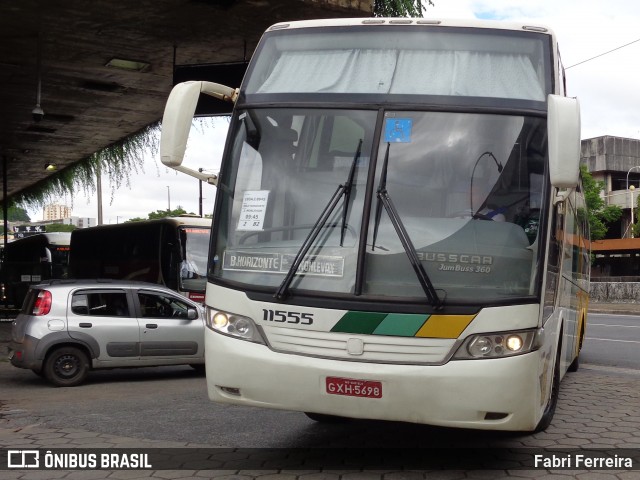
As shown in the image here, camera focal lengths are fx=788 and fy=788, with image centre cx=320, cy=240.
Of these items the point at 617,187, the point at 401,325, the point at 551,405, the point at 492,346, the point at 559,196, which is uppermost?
the point at 617,187

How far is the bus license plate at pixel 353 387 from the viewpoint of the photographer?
534cm

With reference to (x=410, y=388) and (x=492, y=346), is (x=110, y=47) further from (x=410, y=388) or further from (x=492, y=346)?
(x=492, y=346)

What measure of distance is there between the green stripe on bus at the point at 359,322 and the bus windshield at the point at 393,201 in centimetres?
16

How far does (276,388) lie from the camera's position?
18.3 feet

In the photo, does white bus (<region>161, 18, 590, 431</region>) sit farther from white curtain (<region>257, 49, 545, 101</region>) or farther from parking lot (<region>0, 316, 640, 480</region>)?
parking lot (<region>0, 316, 640, 480</region>)

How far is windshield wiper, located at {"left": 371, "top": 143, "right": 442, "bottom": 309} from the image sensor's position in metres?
5.32

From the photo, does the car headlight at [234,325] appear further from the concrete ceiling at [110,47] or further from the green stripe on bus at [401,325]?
the concrete ceiling at [110,47]

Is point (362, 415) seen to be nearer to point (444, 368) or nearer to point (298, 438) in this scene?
point (444, 368)

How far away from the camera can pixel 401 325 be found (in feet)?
17.5

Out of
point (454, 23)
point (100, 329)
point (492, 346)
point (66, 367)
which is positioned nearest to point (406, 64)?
point (454, 23)

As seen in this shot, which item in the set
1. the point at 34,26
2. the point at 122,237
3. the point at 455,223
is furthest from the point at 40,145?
the point at 455,223

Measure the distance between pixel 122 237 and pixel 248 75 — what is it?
18156mm

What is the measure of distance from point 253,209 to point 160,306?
21.5ft

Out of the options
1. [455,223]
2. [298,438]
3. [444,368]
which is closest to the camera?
[444,368]
